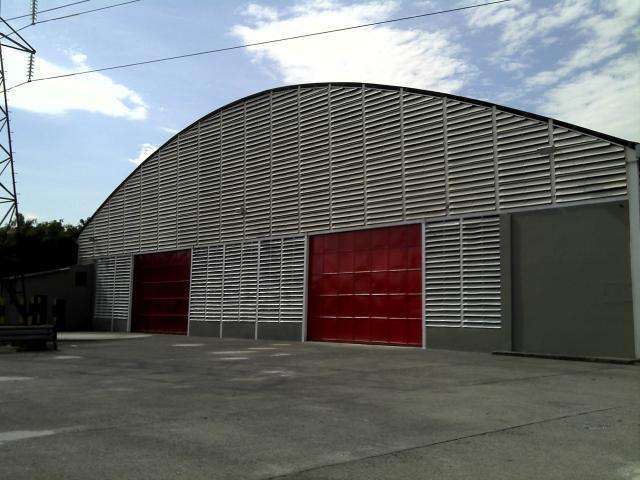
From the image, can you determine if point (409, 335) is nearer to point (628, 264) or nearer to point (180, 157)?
point (628, 264)

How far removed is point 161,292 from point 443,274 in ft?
54.2

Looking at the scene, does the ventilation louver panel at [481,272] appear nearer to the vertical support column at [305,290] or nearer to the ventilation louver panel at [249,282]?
the vertical support column at [305,290]

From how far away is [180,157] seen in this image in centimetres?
2959

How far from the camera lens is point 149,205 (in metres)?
31.0

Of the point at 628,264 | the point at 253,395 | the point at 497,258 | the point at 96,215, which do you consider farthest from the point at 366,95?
the point at 96,215

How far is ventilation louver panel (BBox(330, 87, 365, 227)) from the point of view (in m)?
21.3

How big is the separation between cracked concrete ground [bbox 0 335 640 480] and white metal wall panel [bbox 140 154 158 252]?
706 inches

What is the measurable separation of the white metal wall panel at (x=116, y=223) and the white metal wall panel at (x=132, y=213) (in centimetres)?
44

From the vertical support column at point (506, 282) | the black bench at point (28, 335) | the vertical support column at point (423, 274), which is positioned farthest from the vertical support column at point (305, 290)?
the black bench at point (28, 335)

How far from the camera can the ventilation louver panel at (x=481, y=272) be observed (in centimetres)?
1717

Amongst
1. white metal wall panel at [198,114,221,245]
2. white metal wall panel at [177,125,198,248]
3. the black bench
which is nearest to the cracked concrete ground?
the black bench

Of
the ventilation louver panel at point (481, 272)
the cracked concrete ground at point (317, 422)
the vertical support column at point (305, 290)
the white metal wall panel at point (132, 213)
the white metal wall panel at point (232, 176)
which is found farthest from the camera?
the white metal wall panel at point (132, 213)

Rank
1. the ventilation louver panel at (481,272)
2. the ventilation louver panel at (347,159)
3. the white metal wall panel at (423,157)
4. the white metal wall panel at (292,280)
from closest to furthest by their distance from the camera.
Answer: the ventilation louver panel at (481,272) < the white metal wall panel at (423,157) < the ventilation louver panel at (347,159) < the white metal wall panel at (292,280)

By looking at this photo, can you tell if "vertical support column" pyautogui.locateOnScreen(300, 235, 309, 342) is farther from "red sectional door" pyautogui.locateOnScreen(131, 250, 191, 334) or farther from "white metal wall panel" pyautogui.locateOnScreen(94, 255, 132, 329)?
"white metal wall panel" pyautogui.locateOnScreen(94, 255, 132, 329)
